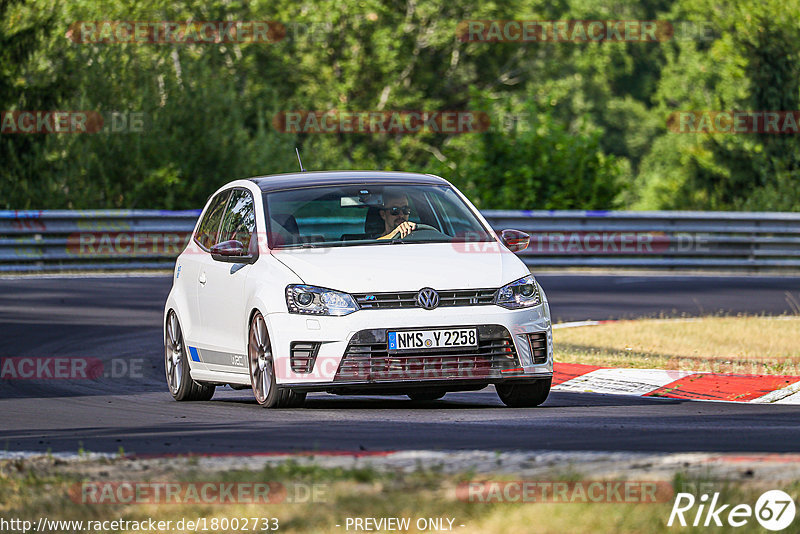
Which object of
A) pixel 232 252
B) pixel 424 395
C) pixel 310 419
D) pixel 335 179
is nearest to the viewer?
pixel 310 419

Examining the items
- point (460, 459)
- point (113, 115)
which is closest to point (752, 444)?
point (460, 459)

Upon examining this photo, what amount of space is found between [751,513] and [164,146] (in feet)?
84.3

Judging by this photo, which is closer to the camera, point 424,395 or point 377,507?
point 377,507

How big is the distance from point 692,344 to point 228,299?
567 cm

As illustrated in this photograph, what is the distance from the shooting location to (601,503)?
5453 millimetres

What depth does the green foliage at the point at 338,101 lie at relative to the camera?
29672mm

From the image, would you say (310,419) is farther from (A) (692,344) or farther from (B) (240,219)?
(A) (692,344)

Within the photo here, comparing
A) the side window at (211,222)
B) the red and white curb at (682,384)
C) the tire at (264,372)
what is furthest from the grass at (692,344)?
the tire at (264,372)

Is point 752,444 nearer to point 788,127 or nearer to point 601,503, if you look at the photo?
point 601,503

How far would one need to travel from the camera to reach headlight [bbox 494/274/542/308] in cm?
959

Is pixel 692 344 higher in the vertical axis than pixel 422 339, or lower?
lower

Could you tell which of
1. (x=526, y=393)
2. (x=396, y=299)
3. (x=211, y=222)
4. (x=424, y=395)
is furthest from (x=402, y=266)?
(x=211, y=222)

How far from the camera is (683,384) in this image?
Answer: 11383 millimetres

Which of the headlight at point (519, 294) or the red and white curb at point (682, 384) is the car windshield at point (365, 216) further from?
the red and white curb at point (682, 384)
